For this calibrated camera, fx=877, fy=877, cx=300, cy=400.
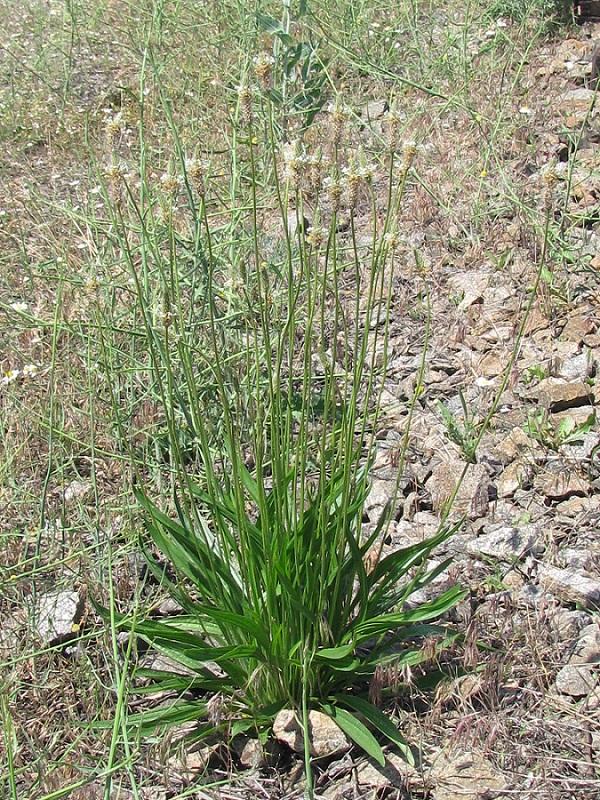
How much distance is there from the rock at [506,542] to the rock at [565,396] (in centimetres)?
47

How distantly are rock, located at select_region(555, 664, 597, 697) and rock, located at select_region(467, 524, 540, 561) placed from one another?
14.0 inches

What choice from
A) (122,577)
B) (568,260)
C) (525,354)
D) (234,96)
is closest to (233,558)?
(122,577)

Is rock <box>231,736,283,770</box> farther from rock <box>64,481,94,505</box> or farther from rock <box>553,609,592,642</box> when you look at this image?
rock <box>64,481,94,505</box>

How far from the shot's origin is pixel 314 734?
1.80 metres

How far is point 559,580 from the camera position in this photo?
2109 millimetres

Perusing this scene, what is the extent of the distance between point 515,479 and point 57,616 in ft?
4.17

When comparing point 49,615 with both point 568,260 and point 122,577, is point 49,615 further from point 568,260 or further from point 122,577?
point 568,260

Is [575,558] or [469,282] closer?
[575,558]

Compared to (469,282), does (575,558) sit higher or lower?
lower

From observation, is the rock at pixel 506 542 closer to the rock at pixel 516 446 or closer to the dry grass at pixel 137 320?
the dry grass at pixel 137 320

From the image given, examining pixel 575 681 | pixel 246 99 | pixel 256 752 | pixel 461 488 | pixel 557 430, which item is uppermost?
pixel 246 99

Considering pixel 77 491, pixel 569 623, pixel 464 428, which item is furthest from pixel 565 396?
pixel 77 491

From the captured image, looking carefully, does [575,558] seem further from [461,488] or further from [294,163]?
[294,163]

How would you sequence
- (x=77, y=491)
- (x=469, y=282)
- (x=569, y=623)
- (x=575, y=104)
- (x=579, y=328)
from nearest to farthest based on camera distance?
(x=569, y=623)
(x=77, y=491)
(x=579, y=328)
(x=469, y=282)
(x=575, y=104)
